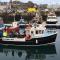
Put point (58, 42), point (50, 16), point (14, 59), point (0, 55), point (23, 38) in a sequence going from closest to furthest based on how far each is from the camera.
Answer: point (14, 59)
point (0, 55)
point (23, 38)
point (58, 42)
point (50, 16)

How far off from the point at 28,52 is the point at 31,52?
0.23 metres

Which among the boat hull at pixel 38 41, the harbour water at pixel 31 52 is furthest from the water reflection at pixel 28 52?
the boat hull at pixel 38 41

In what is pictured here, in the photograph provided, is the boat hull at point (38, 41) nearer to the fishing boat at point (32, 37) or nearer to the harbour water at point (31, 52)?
the fishing boat at point (32, 37)

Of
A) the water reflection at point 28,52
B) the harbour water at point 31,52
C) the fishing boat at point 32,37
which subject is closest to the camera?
the harbour water at point 31,52

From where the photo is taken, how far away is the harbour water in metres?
19.2

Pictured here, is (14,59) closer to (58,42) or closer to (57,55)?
(57,55)

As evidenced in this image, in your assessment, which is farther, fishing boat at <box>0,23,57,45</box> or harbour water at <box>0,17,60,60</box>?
fishing boat at <box>0,23,57,45</box>

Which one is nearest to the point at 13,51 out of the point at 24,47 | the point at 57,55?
the point at 24,47

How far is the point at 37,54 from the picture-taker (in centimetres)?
2011

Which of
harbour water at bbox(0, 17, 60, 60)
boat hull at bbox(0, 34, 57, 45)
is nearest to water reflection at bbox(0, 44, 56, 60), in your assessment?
harbour water at bbox(0, 17, 60, 60)

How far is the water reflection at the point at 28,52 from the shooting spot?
19516mm

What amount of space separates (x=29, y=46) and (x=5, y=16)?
692 inches

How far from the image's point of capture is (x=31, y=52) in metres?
20.6

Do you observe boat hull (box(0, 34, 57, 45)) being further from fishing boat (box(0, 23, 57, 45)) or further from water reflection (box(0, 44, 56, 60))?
water reflection (box(0, 44, 56, 60))
